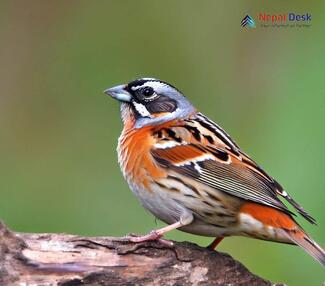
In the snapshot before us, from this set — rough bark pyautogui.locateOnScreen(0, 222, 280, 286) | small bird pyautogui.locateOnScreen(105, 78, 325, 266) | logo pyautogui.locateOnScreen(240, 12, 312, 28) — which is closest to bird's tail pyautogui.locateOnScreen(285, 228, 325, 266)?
small bird pyautogui.locateOnScreen(105, 78, 325, 266)

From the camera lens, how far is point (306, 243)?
686 cm

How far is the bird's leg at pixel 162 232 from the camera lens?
264 inches

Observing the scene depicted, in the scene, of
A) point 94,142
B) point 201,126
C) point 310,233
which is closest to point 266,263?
point 310,233

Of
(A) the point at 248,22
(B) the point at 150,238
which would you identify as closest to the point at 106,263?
A: (B) the point at 150,238

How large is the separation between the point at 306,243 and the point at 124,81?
249 cm

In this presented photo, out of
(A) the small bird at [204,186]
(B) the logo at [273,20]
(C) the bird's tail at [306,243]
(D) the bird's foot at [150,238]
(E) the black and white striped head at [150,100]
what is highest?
(B) the logo at [273,20]

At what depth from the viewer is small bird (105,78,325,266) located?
691 centimetres

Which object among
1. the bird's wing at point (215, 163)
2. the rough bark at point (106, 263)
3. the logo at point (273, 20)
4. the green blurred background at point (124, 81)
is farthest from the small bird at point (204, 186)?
the logo at point (273, 20)

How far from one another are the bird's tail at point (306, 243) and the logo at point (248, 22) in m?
2.41

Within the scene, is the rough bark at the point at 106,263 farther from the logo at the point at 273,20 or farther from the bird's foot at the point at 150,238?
the logo at the point at 273,20

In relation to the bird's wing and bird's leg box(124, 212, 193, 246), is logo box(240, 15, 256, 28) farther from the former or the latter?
bird's leg box(124, 212, 193, 246)

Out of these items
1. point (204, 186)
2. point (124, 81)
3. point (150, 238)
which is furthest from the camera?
point (124, 81)

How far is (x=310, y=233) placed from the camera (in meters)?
7.32

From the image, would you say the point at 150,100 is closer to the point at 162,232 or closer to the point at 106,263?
the point at 162,232
